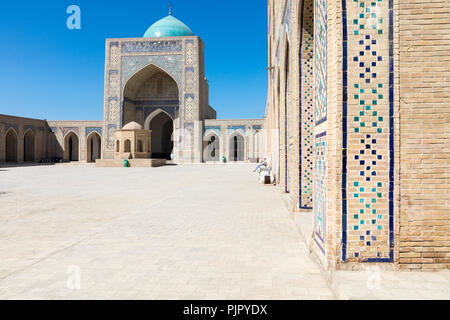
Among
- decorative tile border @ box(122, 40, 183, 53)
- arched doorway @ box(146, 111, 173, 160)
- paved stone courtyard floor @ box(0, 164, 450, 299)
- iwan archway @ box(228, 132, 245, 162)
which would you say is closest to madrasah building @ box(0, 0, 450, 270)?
paved stone courtyard floor @ box(0, 164, 450, 299)

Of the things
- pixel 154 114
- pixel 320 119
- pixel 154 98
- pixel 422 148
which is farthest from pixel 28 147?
pixel 422 148

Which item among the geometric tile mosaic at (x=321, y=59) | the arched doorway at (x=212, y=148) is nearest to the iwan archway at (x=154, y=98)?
the arched doorway at (x=212, y=148)

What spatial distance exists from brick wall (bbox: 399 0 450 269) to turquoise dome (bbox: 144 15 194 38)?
82.6 feet

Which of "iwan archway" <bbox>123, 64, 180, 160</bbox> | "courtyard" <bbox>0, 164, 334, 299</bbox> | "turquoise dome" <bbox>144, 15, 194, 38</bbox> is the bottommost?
"courtyard" <bbox>0, 164, 334, 299</bbox>

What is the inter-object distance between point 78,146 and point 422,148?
93.3ft

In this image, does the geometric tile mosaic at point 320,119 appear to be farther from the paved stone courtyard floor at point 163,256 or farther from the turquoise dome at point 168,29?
the turquoise dome at point 168,29

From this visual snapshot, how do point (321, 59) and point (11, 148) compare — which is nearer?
point (321, 59)

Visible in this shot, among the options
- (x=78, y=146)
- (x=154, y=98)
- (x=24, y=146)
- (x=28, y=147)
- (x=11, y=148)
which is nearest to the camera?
(x=11, y=148)

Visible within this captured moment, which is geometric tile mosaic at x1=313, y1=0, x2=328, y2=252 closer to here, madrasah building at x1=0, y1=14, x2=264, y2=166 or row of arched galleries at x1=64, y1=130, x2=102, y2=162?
madrasah building at x1=0, y1=14, x2=264, y2=166

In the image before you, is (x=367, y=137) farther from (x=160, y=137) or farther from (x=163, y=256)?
(x=160, y=137)

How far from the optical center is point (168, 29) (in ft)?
85.3

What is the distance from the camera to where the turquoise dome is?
84.7ft

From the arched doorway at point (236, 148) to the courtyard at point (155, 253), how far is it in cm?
2016
